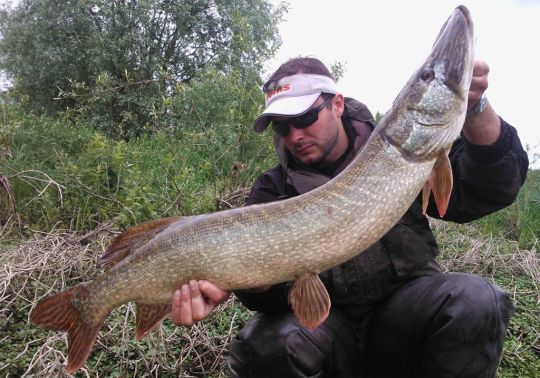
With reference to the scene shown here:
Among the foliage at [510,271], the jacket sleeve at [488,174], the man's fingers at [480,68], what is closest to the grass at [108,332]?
the foliage at [510,271]

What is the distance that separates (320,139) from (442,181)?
2.12 feet

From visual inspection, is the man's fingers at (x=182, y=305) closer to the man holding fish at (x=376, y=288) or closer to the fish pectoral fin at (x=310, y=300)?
the man holding fish at (x=376, y=288)

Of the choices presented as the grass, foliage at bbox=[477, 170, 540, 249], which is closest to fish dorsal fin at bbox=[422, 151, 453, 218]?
the grass

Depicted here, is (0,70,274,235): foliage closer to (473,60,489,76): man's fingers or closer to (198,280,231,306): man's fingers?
(198,280,231,306): man's fingers

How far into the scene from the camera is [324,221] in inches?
68.5

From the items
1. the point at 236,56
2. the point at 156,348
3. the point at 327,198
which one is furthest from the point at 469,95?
the point at 236,56

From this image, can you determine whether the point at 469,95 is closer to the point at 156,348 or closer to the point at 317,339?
the point at 317,339

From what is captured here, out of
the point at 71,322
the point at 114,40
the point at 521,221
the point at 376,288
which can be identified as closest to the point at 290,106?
the point at 376,288

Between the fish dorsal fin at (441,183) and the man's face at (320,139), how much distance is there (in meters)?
0.58

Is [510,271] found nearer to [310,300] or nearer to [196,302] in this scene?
[310,300]

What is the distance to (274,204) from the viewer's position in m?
1.81

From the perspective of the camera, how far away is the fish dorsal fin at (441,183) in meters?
1.68

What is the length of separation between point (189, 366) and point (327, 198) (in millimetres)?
1303

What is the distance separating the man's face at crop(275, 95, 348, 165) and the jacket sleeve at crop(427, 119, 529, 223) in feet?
1.73
